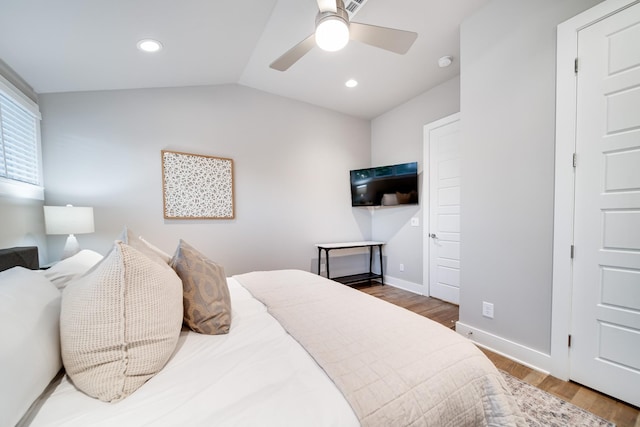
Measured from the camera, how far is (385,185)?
3.79 metres

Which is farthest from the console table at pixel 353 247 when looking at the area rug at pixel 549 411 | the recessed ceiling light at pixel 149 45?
the recessed ceiling light at pixel 149 45

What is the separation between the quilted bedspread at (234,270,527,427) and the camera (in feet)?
2.46

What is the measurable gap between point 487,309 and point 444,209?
144 centimetres

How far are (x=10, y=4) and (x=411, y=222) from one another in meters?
4.10

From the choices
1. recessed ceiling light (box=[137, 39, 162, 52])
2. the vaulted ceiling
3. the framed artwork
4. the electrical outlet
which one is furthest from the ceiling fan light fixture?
the electrical outlet

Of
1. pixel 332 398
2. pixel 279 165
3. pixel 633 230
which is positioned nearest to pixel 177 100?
pixel 279 165

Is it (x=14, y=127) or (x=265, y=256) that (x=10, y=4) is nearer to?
(x=14, y=127)

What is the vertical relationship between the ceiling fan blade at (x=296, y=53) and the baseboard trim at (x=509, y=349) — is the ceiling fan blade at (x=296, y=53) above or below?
above

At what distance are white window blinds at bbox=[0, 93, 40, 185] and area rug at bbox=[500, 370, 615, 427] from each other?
3.82 metres

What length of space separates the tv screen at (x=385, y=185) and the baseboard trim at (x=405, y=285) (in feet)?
3.96

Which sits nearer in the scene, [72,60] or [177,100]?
[72,60]

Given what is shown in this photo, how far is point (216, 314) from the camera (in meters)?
1.14

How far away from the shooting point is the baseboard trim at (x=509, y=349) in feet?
5.86

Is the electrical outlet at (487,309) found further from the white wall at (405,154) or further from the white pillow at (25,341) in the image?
the white pillow at (25,341)
